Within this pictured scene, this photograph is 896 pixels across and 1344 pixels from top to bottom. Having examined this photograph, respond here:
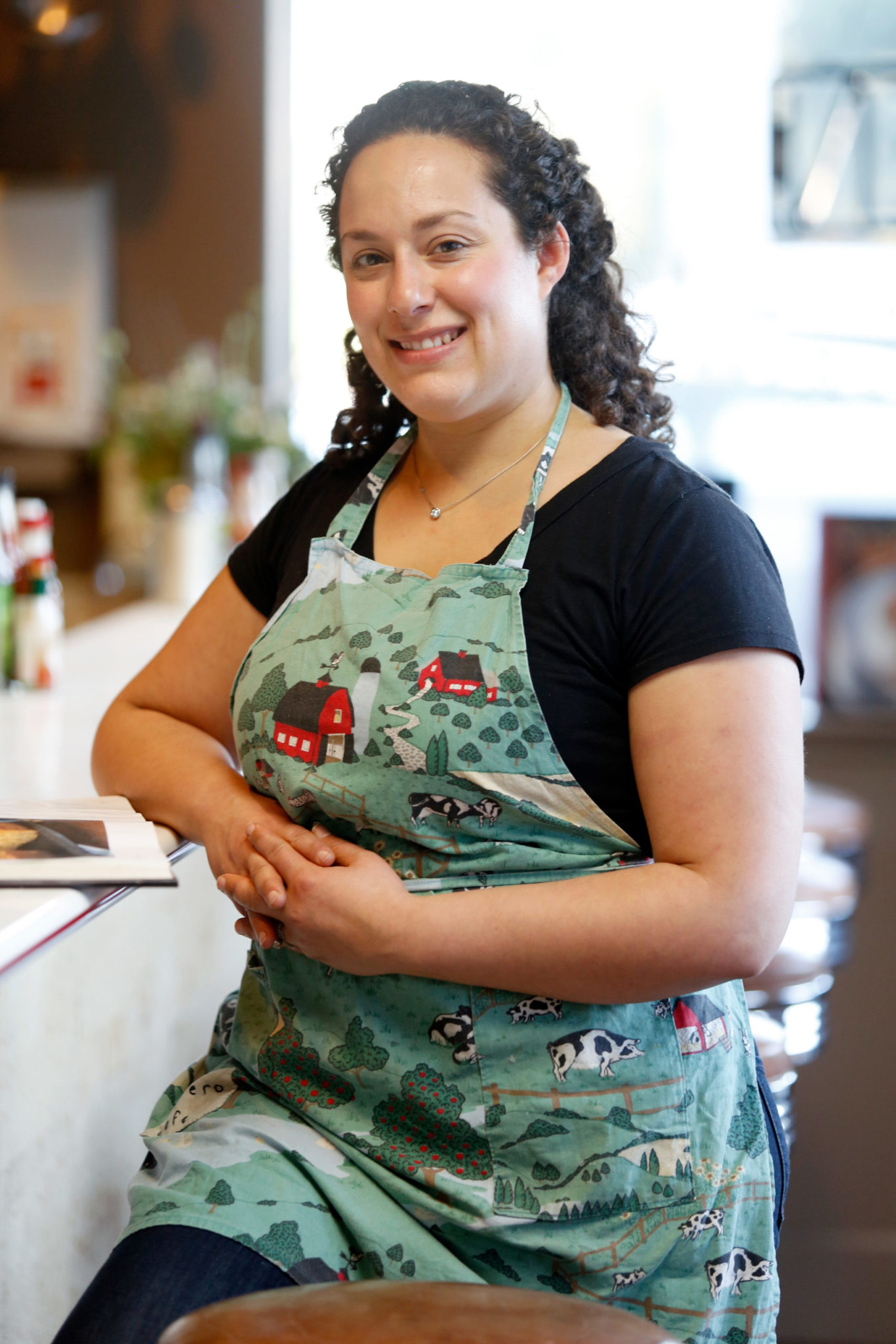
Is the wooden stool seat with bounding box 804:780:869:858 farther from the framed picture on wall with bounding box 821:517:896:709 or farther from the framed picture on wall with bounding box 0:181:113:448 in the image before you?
the framed picture on wall with bounding box 0:181:113:448

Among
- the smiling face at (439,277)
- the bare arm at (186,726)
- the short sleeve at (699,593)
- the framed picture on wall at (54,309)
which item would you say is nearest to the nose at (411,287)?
the smiling face at (439,277)

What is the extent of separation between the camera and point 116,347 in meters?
4.19

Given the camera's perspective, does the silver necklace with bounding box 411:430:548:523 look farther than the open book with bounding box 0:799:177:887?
Yes

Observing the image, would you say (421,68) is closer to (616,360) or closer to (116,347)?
(116,347)

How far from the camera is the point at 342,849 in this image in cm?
113

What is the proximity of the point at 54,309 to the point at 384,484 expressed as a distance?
129 inches

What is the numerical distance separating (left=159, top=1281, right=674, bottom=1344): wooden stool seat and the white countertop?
0.27m

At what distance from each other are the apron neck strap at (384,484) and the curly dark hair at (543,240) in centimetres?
3

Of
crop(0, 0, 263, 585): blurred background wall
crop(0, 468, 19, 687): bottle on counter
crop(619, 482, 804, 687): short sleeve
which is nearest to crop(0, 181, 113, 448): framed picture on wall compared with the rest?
crop(0, 0, 263, 585): blurred background wall

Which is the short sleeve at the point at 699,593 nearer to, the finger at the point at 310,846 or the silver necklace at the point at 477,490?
the silver necklace at the point at 477,490

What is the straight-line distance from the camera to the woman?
1.06 metres

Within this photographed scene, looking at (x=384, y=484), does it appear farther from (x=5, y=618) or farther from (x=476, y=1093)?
(x=5, y=618)

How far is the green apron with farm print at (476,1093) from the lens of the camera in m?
1.09

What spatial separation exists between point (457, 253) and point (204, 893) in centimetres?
123
